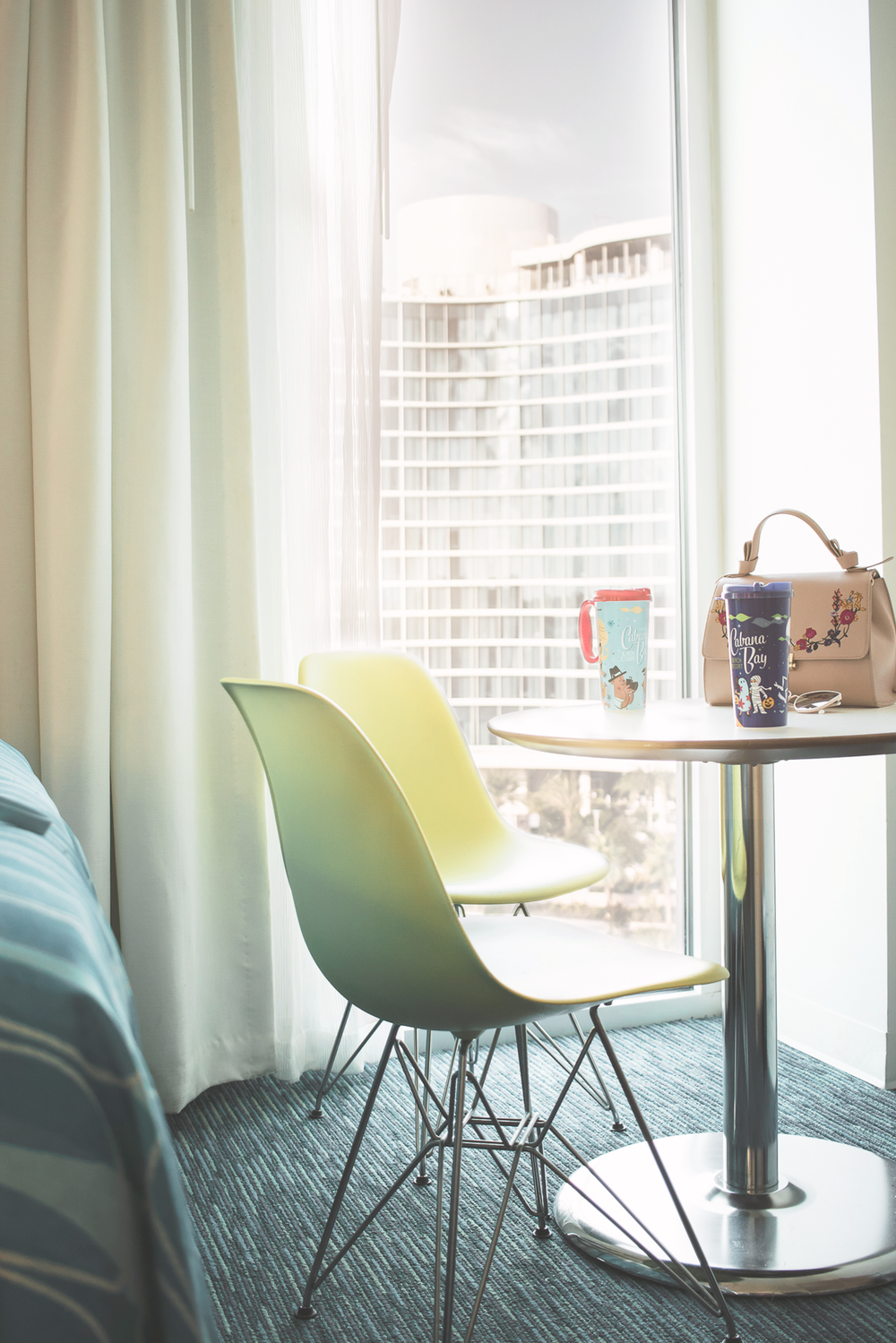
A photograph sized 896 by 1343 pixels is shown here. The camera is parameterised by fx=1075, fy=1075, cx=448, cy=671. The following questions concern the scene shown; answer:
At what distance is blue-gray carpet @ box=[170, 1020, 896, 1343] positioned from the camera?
1.39 metres

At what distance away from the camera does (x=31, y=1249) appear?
2.23 ft

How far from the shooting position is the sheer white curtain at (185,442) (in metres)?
1.99

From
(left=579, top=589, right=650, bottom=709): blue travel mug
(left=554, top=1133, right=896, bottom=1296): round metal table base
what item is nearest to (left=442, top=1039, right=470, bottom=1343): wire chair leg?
(left=554, top=1133, right=896, bottom=1296): round metal table base

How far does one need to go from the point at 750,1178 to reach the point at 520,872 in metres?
0.59

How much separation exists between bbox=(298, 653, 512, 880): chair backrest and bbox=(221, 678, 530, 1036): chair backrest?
660 millimetres

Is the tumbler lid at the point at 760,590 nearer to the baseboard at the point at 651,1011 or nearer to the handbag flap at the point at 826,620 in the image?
the handbag flap at the point at 826,620

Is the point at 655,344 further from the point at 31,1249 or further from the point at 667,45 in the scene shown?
the point at 31,1249

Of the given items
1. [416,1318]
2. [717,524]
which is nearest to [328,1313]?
[416,1318]

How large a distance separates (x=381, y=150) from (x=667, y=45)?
0.92 metres

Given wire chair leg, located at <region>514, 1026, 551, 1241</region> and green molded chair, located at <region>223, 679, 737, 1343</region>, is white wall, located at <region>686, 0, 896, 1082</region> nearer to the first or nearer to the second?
wire chair leg, located at <region>514, 1026, 551, 1241</region>

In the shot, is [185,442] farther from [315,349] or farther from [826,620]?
[826,620]

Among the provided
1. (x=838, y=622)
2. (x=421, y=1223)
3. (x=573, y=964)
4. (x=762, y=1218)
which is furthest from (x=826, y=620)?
(x=421, y=1223)

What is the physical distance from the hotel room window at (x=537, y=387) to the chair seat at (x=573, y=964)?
38.5 inches

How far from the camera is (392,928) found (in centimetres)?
120
